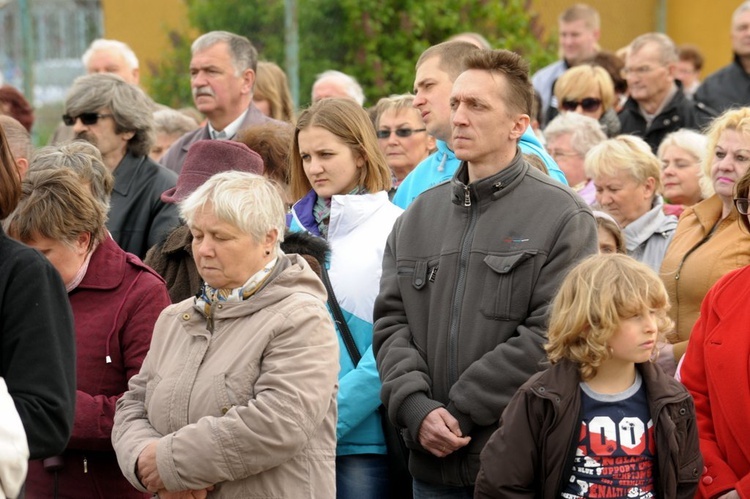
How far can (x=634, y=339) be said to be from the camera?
3701mm

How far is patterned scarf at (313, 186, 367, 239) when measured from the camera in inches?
202

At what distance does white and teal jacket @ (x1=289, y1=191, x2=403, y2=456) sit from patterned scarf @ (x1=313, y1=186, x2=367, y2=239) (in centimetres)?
3

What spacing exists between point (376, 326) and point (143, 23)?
8.92 meters

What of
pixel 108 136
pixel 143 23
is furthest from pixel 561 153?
pixel 143 23

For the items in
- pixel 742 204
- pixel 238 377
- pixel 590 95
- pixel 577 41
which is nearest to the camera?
pixel 238 377

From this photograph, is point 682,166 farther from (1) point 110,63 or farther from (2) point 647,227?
(1) point 110,63

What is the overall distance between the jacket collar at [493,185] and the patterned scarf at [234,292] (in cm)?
78

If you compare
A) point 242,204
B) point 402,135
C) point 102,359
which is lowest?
point 102,359

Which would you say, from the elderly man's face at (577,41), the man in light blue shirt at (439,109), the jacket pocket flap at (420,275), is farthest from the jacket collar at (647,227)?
the elderly man's face at (577,41)

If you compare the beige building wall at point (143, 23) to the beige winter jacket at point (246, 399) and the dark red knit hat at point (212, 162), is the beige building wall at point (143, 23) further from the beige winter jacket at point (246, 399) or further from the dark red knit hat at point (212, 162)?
the beige winter jacket at point (246, 399)

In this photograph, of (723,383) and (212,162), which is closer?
(723,383)

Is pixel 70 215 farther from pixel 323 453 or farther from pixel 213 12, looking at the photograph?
pixel 213 12

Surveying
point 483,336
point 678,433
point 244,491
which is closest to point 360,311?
point 483,336

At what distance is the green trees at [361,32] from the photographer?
10.4m
